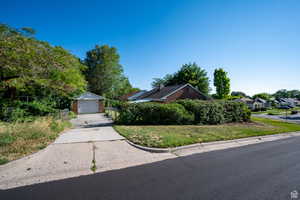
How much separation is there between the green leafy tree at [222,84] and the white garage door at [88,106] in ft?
94.9

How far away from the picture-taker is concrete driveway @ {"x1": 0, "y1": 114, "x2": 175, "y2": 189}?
3.07m

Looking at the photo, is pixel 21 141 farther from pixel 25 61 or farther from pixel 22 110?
pixel 22 110

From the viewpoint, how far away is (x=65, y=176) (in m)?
3.12

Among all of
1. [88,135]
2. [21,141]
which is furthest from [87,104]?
[21,141]

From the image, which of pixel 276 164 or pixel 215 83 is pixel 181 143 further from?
pixel 215 83

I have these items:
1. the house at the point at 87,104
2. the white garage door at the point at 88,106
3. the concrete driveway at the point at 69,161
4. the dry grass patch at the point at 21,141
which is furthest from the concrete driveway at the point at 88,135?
the white garage door at the point at 88,106

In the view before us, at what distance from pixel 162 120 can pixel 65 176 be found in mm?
7121

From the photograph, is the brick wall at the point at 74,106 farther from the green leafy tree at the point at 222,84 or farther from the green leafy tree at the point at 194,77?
the green leafy tree at the point at 222,84

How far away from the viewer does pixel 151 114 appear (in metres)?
9.56

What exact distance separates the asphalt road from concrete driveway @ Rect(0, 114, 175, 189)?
0.31 meters

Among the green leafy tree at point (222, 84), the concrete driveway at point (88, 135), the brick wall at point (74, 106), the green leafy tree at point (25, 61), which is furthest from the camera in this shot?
the green leafy tree at point (222, 84)

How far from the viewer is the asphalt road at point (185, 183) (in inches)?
97.7

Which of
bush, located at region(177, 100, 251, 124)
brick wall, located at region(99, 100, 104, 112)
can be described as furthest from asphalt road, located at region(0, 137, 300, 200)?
brick wall, located at region(99, 100, 104, 112)

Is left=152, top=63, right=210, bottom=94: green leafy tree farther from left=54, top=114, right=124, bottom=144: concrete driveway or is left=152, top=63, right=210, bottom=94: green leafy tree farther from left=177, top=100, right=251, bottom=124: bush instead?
left=54, top=114, right=124, bottom=144: concrete driveway
